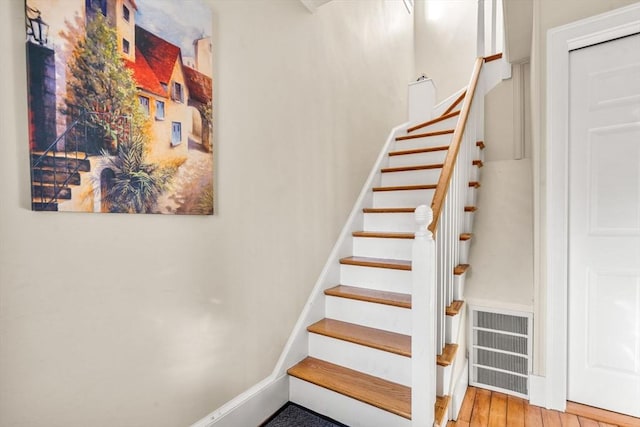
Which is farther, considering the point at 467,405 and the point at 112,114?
the point at 467,405

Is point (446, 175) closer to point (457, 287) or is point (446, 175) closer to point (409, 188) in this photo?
point (457, 287)

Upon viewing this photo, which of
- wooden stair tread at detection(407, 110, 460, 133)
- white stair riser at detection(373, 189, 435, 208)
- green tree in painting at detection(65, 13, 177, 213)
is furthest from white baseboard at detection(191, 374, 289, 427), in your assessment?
wooden stair tread at detection(407, 110, 460, 133)

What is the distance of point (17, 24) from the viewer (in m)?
0.82

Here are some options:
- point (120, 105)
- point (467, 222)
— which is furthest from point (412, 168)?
point (120, 105)

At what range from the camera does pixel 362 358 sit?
5.61 ft

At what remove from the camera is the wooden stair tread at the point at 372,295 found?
1792 millimetres

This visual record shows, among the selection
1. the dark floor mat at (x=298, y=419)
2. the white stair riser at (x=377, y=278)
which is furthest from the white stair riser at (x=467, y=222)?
the dark floor mat at (x=298, y=419)

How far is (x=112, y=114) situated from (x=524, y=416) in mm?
2364

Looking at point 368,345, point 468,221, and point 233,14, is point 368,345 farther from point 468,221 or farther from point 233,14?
point 233,14

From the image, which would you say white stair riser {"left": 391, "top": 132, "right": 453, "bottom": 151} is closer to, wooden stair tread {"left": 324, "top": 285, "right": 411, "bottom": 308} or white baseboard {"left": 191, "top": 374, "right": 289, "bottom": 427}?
wooden stair tread {"left": 324, "top": 285, "right": 411, "bottom": 308}

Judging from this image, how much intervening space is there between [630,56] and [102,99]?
2.41 metres

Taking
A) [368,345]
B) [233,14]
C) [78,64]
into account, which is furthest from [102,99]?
[368,345]

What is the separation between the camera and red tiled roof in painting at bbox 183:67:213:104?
48.8 inches

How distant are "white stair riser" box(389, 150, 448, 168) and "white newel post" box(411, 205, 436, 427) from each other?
1624 millimetres
